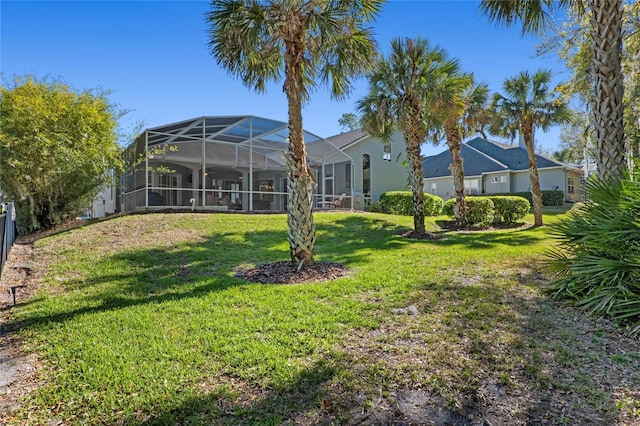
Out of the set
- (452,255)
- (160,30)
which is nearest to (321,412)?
(452,255)

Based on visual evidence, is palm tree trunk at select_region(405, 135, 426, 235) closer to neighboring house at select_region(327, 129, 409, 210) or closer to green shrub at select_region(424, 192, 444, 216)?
green shrub at select_region(424, 192, 444, 216)

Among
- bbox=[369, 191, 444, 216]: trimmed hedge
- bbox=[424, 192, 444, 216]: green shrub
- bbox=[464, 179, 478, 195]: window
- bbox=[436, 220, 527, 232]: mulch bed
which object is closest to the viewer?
bbox=[436, 220, 527, 232]: mulch bed

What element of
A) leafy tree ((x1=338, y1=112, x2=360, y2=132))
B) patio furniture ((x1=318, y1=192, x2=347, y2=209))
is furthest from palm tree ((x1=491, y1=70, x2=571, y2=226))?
leafy tree ((x1=338, y1=112, x2=360, y2=132))

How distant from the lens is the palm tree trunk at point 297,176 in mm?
6824

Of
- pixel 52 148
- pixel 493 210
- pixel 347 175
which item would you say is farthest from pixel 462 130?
pixel 52 148

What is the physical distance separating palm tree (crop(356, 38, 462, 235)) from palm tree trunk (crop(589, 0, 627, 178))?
607cm

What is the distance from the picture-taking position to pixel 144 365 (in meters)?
3.24

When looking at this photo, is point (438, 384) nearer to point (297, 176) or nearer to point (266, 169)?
point (297, 176)

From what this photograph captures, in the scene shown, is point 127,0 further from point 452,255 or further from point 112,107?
point 452,255

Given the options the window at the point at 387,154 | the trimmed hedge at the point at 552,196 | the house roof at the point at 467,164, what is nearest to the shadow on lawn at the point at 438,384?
the window at the point at 387,154

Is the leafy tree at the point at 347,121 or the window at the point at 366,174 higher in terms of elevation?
the leafy tree at the point at 347,121

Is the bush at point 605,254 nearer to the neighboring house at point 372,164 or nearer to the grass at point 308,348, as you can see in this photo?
the grass at point 308,348

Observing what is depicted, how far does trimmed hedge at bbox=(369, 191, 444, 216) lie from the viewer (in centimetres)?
1894

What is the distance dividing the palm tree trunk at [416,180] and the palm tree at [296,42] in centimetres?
514
